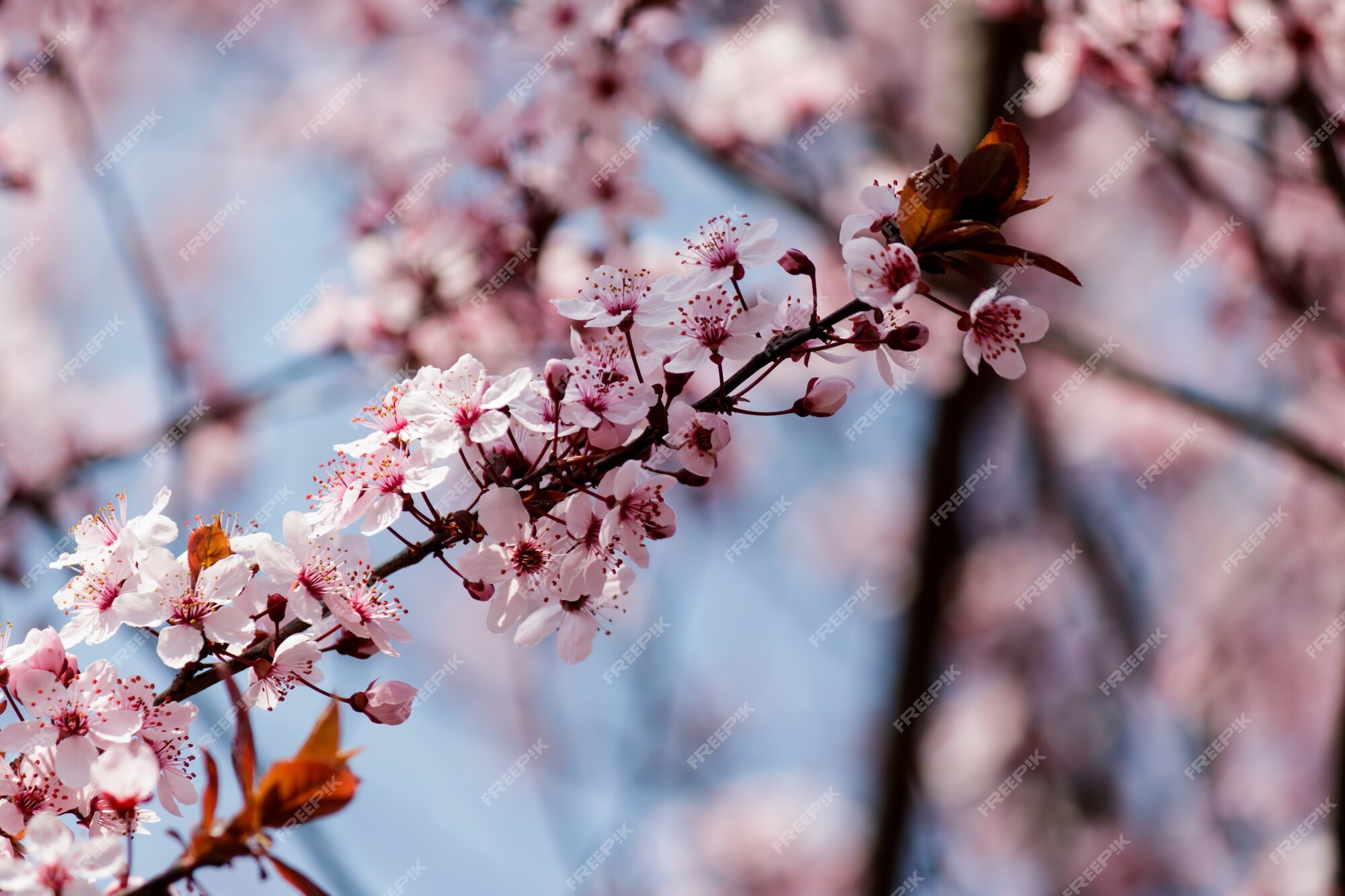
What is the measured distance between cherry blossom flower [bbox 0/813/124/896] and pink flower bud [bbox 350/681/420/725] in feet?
0.89

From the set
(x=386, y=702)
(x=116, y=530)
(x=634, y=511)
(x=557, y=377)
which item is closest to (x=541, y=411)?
(x=557, y=377)

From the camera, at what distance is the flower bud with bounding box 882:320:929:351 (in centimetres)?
111

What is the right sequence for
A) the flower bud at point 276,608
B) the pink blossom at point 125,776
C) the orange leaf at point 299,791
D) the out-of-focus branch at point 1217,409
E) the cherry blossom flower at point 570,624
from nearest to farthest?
the orange leaf at point 299,791
the pink blossom at point 125,776
the flower bud at point 276,608
the cherry blossom flower at point 570,624
the out-of-focus branch at point 1217,409

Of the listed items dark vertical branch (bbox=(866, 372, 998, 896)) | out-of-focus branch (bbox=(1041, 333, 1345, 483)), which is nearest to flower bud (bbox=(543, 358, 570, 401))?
out-of-focus branch (bbox=(1041, 333, 1345, 483))

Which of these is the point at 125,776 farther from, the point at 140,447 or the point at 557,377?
the point at 140,447

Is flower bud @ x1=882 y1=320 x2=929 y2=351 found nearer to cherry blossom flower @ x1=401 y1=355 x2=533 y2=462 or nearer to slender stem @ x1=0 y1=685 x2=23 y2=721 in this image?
cherry blossom flower @ x1=401 y1=355 x2=533 y2=462

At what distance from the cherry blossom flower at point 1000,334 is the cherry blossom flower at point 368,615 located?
72 cm

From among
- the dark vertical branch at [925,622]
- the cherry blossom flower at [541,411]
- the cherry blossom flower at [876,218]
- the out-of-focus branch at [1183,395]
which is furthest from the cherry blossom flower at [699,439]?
the dark vertical branch at [925,622]

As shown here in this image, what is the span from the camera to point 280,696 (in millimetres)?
1112

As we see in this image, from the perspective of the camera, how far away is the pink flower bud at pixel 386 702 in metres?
1.15

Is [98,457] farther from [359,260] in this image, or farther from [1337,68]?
[1337,68]

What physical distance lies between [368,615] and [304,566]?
0.30 feet

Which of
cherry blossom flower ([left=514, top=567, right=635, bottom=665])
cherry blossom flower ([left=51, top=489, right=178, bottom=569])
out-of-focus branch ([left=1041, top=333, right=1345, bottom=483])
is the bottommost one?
out-of-focus branch ([left=1041, top=333, right=1345, bottom=483])

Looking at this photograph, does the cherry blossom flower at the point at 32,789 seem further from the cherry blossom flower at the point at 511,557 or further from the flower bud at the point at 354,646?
the cherry blossom flower at the point at 511,557
